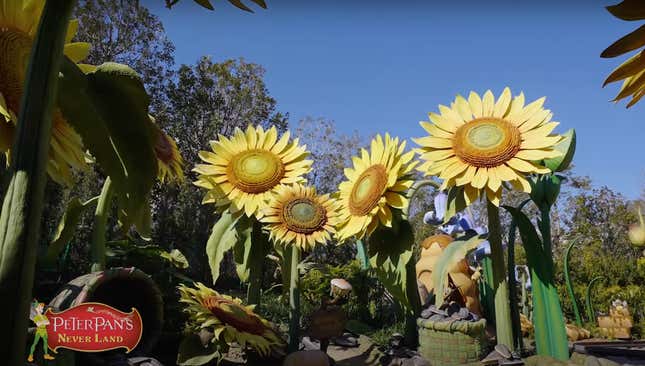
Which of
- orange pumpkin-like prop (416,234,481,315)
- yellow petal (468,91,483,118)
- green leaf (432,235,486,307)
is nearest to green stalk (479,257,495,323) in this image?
orange pumpkin-like prop (416,234,481,315)

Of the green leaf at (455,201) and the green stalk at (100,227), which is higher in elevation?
the green leaf at (455,201)

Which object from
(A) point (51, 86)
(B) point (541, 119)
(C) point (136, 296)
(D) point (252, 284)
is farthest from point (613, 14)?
(D) point (252, 284)

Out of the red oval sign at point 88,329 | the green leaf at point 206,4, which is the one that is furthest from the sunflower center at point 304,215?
the green leaf at point 206,4

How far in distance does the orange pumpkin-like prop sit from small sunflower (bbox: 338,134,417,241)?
52.8 inches

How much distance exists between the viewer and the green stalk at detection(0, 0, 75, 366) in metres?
0.48

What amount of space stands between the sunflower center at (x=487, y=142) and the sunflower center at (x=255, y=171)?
3.62 feet

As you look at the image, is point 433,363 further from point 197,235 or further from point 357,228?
point 197,235

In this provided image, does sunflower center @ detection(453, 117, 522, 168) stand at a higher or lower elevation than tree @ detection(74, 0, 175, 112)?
lower

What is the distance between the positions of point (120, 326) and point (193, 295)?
1.14 metres

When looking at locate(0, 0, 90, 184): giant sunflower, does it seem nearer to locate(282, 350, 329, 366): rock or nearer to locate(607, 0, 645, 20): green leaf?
locate(607, 0, 645, 20): green leaf

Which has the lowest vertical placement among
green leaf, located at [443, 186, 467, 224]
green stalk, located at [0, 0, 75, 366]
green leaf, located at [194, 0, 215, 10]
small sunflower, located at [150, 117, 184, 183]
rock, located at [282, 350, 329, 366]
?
rock, located at [282, 350, 329, 366]

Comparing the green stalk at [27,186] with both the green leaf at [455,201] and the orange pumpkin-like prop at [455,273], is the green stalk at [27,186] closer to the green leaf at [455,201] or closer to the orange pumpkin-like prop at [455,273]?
the green leaf at [455,201]

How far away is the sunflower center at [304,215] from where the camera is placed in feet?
8.94

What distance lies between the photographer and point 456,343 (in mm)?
2643
